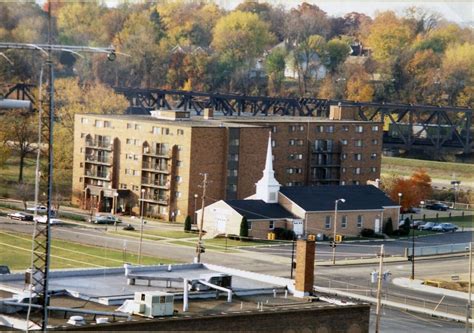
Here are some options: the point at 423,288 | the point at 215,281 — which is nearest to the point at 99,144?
the point at 423,288

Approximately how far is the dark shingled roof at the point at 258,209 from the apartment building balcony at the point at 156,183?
14.6ft

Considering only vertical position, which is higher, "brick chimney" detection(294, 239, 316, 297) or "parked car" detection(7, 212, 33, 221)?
"brick chimney" detection(294, 239, 316, 297)

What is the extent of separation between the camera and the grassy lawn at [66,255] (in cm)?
4522

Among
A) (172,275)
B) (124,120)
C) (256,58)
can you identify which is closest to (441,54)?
(256,58)

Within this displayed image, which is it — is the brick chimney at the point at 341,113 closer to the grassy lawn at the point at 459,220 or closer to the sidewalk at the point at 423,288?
the grassy lawn at the point at 459,220

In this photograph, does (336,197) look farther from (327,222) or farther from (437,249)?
(437,249)

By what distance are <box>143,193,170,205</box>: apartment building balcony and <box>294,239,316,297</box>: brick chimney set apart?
93.6ft

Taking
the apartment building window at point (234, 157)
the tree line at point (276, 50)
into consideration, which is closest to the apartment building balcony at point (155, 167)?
the apartment building window at point (234, 157)

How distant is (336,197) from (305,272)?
27.4 meters

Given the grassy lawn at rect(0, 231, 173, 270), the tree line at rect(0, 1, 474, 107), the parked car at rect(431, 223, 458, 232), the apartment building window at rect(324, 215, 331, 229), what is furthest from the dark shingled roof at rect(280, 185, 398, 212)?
the tree line at rect(0, 1, 474, 107)

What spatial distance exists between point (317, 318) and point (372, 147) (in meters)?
39.2

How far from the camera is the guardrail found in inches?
2085

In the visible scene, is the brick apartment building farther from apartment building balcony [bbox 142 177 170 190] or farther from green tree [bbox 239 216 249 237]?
green tree [bbox 239 216 249 237]

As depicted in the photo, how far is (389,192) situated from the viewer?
64.6 meters
